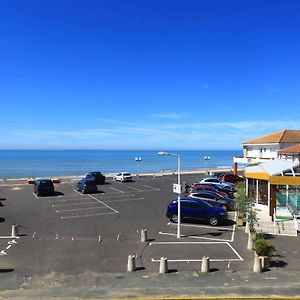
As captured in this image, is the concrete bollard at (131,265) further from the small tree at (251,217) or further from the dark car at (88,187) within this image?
the dark car at (88,187)

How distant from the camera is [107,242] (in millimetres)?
20203

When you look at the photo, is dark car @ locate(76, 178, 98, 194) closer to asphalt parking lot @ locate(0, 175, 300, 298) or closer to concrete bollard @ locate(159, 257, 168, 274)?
asphalt parking lot @ locate(0, 175, 300, 298)

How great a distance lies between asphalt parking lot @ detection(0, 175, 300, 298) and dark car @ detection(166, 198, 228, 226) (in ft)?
1.69

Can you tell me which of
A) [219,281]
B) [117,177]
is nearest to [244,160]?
[117,177]

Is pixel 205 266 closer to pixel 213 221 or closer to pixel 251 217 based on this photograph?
pixel 251 217

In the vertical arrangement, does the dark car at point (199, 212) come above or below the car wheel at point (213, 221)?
above

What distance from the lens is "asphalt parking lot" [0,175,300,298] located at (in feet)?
53.6

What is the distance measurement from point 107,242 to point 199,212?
24.7 feet

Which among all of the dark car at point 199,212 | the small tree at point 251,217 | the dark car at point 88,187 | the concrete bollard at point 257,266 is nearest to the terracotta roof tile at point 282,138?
the dark car at point 88,187

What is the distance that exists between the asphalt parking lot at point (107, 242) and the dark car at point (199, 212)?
1.69 feet

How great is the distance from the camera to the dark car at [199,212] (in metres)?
25.2

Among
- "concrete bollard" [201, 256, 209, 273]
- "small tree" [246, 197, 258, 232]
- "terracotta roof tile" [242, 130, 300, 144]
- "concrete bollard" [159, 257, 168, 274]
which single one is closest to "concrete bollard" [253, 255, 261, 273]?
"concrete bollard" [201, 256, 209, 273]

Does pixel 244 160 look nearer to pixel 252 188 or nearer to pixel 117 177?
pixel 117 177

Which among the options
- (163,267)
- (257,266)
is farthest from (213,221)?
(163,267)
